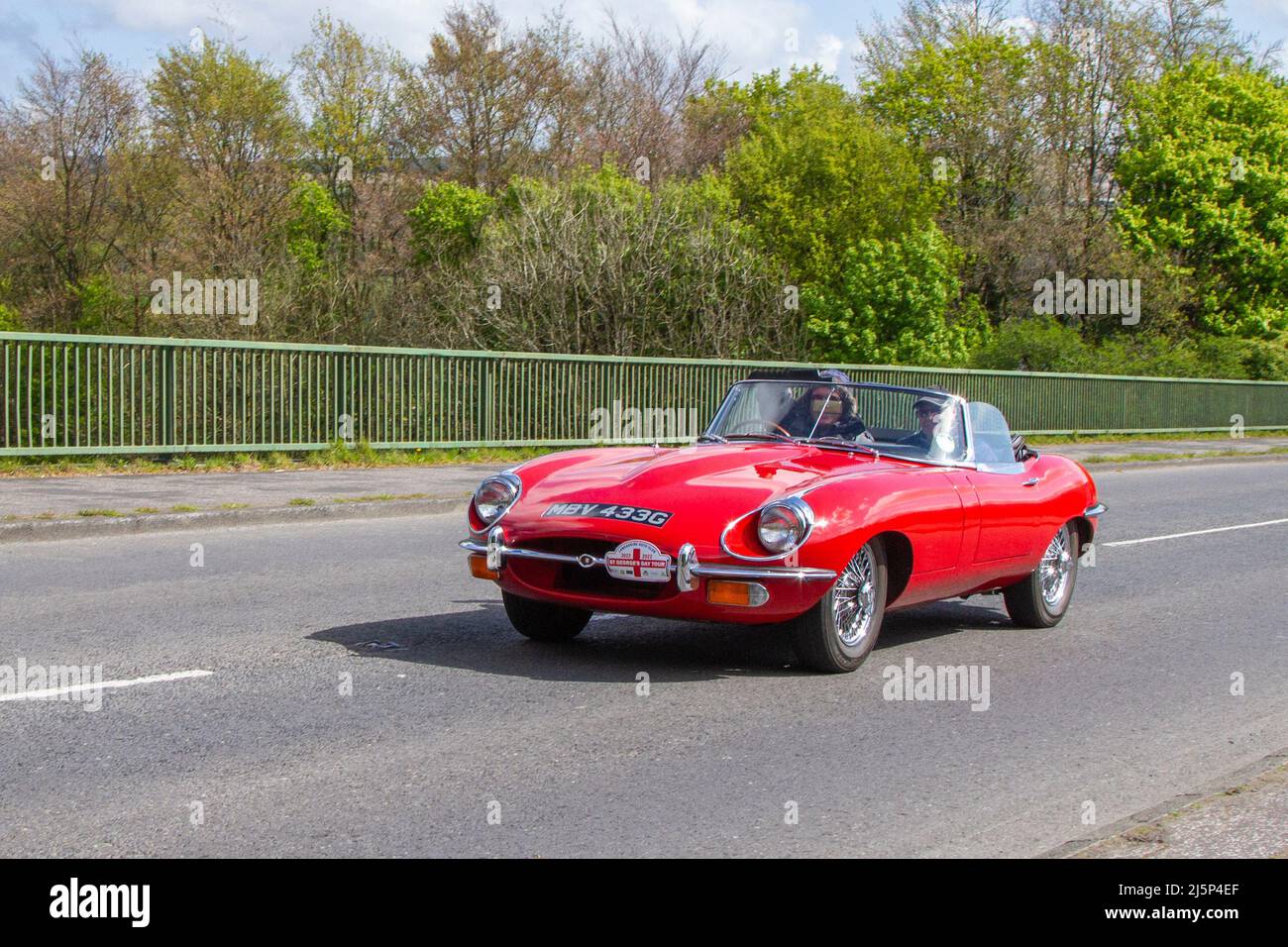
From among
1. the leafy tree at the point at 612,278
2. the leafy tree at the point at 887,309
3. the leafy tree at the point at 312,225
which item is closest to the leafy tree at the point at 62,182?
the leafy tree at the point at 312,225

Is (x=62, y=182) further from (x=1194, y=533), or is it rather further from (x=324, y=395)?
(x=1194, y=533)

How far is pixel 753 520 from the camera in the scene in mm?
7004

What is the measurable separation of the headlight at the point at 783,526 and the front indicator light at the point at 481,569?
1.43m

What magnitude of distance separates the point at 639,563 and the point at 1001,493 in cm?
263

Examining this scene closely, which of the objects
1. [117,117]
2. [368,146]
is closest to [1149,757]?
[117,117]

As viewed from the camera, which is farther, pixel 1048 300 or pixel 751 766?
pixel 1048 300

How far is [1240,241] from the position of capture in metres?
50.5

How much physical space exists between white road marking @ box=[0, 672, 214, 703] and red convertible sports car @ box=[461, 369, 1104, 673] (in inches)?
60.6

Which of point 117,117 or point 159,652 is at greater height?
point 117,117

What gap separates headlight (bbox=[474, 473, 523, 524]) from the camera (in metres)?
7.82

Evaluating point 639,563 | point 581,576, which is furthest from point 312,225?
point 639,563

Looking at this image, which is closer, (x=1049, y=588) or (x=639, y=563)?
(x=639, y=563)

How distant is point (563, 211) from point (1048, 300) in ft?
79.6
